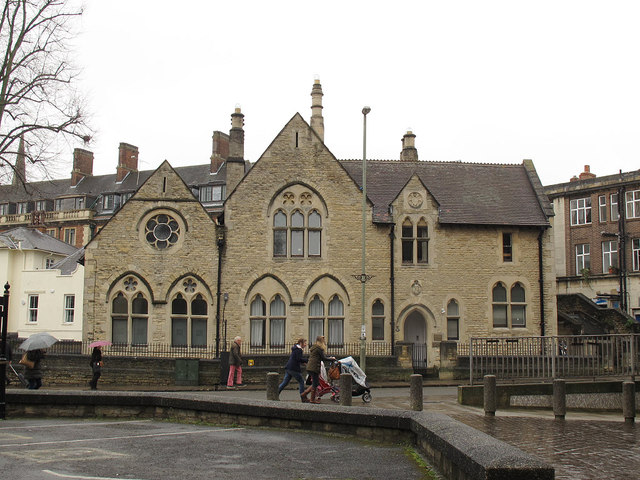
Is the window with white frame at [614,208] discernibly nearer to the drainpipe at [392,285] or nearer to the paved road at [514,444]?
the drainpipe at [392,285]

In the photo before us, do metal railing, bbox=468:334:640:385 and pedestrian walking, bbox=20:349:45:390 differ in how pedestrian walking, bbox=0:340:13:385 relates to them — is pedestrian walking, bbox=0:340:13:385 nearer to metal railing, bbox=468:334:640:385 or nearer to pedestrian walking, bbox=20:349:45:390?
pedestrian walking, bbox=20:349:45:390

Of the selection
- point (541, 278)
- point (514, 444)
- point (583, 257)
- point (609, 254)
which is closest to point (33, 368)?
point (514, 444)

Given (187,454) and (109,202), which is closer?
(187,454)

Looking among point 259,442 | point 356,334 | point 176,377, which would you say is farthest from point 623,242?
point 259,442

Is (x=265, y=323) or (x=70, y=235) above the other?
(x=70, y=235)

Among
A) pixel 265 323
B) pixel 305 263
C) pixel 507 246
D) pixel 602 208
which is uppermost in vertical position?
pixel 602 208

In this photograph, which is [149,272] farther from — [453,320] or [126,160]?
[126,160]

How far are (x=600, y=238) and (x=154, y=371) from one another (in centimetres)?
3333

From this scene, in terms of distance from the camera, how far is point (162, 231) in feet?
101

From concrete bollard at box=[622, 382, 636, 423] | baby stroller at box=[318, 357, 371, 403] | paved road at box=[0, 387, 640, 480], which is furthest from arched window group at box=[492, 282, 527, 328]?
concrete bollard at box=[622, 382, 636, 423]

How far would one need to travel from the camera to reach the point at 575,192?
49.9 meters

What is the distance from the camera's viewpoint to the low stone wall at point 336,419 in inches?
264

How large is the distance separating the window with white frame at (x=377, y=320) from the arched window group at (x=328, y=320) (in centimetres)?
132

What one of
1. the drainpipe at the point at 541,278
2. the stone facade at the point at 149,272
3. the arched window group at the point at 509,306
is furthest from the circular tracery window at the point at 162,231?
the drainpipe at the point at 541,278
